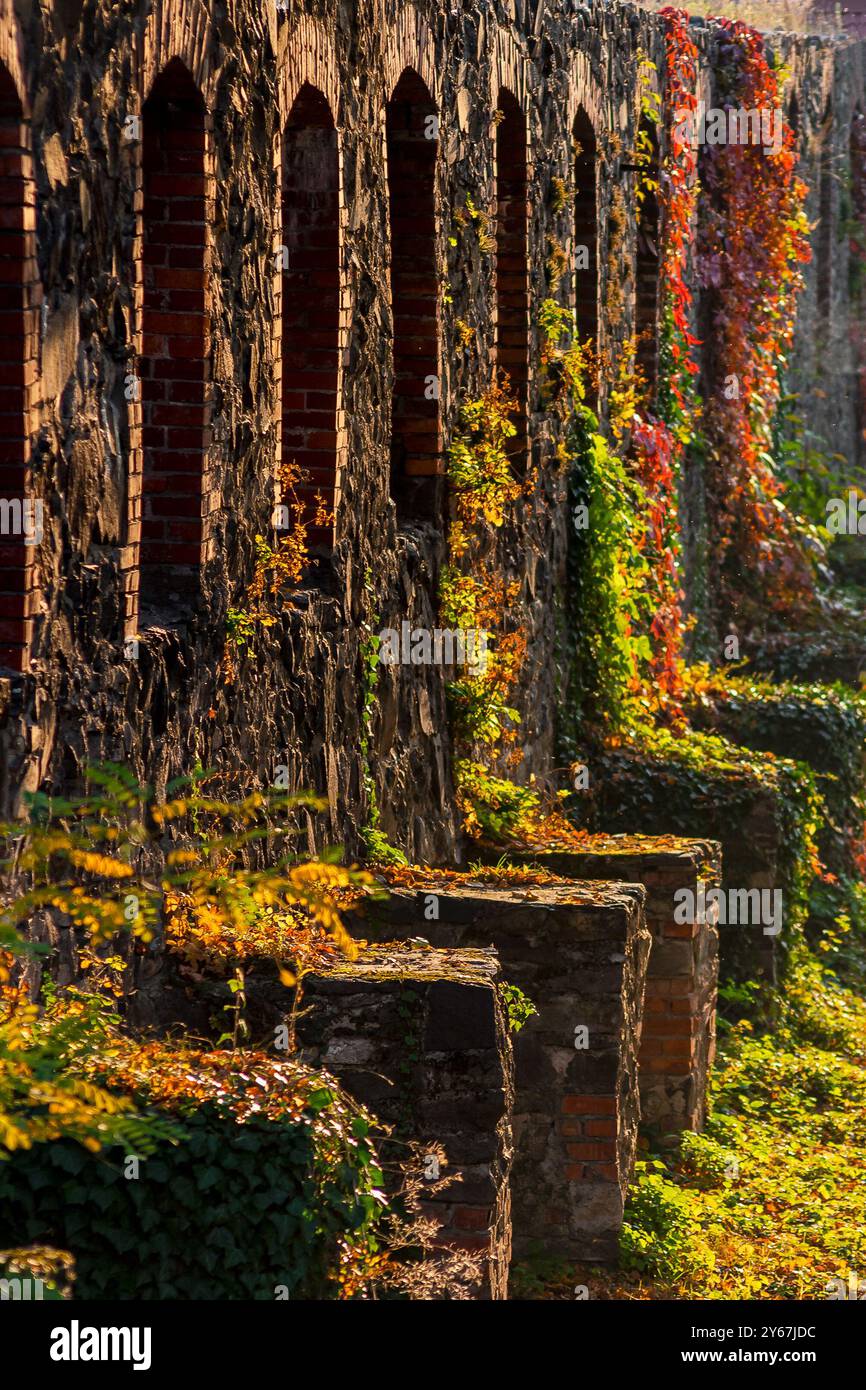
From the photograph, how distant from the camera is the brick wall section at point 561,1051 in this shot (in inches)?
266

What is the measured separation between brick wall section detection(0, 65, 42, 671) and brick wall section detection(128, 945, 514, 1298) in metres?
1.14

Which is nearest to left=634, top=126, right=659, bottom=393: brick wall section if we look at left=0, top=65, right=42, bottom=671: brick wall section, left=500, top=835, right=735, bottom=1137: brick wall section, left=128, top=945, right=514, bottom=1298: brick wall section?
left=500, top=835, right=735, bottom=1137: brick wall section

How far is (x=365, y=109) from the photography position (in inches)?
290

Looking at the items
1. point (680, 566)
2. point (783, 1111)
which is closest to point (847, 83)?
point (680, 566)

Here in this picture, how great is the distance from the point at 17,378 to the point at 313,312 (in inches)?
97.3

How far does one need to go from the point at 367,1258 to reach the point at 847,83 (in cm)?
1785

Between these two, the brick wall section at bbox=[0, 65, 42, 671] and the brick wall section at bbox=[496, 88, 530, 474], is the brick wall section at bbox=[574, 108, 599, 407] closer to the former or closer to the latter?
the brick wall section at bbox=[496, 88, 530, 474]

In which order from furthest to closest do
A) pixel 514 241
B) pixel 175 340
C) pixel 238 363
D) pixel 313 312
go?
1. pixel 514 241
2. pixel 313 312
3. pixel 238 363
4. pixel 175 340

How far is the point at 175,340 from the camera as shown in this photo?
19.0 ft

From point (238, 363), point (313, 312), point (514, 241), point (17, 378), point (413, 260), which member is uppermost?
point (514, 241)

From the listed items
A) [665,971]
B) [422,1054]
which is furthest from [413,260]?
[422,1054]

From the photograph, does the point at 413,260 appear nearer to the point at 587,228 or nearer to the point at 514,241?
the point at 514,241

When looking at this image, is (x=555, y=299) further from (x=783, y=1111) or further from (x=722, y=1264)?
(x=722, y=1264)

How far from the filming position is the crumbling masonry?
4.91m
